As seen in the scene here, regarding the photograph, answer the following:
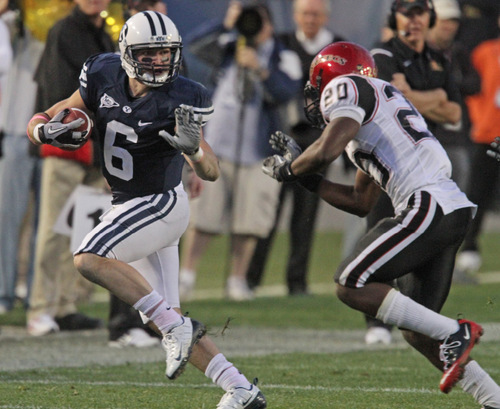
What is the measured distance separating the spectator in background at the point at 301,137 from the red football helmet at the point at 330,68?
414 centimetres

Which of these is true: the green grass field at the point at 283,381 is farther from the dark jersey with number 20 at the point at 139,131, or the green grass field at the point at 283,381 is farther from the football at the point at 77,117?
the football at the point at 77,117

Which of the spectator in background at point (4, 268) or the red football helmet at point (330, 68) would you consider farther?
the spectator in background at point (4, 268)

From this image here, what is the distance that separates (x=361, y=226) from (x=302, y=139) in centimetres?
131

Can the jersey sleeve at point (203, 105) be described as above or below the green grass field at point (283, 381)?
above

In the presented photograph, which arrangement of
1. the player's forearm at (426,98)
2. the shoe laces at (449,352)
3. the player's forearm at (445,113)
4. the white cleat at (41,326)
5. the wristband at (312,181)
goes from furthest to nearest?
the white cleat at (41,326) < the player's forearm at (445,113) < the player's forearm at (426,98) < the wristband at (312,181) < the shoe laces at (449,352)

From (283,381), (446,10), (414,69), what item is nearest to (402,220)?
(283,381)

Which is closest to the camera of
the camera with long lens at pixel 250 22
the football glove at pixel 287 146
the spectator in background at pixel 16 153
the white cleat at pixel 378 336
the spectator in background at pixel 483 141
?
the football glove at pixel 287 146

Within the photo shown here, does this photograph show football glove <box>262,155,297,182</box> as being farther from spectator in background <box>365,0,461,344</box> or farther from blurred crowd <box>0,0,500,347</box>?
spectator in background <box>365,0,461,344</box>

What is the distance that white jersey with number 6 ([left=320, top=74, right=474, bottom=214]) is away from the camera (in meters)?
4.91

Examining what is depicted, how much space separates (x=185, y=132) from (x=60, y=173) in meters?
3.12

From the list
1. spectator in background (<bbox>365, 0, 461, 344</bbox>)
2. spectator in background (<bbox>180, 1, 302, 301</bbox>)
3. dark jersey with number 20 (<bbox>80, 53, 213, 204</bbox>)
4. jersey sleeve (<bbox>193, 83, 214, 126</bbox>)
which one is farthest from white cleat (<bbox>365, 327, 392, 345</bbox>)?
jersey sleeve (<bbox>193, 83, 214, 126</bbox>)

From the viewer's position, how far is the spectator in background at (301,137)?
9.62 metres

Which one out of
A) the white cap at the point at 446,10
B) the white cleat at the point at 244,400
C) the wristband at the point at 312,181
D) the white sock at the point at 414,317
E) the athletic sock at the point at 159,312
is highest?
the white cap at the point at 446,10

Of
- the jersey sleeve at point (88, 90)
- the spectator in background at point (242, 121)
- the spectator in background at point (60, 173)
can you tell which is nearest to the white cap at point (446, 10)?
the spectator in background at point (242, 121)
